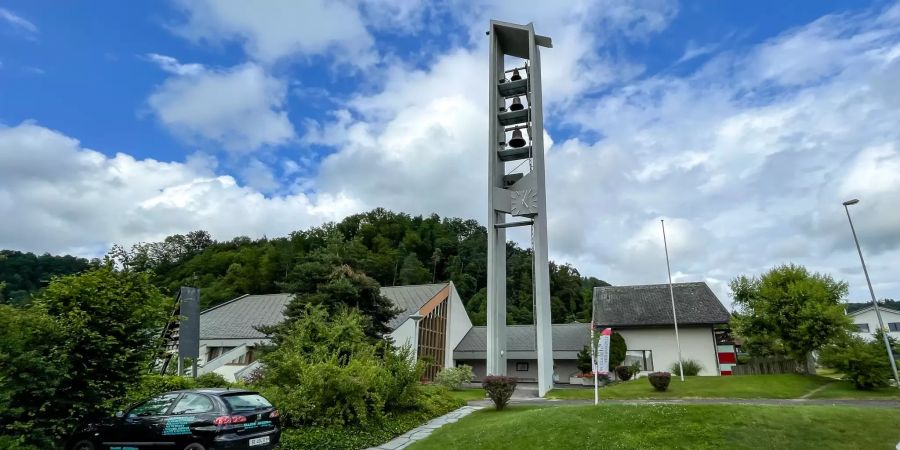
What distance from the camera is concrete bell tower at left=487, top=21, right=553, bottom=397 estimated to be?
70.5 feet

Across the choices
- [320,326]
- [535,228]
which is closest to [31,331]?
[320,326]

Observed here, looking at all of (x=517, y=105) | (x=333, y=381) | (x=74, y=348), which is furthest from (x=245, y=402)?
(x=517, y=105)

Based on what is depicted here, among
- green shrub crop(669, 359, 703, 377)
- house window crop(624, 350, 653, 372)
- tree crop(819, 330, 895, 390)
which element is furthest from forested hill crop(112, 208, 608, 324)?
tree crop(819, 330, 895, 390)

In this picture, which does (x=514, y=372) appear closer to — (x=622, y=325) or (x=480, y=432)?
(x=622, y=325)

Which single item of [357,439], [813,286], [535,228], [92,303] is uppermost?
[535,228]

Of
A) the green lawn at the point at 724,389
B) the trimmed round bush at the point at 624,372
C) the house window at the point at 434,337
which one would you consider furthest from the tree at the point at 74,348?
the trimmed round bush at the point at 624,372

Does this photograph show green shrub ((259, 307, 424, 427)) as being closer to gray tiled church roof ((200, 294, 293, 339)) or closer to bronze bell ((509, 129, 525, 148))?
bronze bell ((509, 129, 525, 148))

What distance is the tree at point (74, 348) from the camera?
7793 mm

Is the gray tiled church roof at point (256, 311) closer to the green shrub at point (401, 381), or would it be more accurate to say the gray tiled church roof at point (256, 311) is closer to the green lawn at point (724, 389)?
the green lawn at point (724, 389)

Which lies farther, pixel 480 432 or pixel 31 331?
pixel 480 432

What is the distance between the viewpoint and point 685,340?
30.0 metres

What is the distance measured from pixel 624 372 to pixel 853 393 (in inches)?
447

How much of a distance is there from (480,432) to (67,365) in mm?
8340

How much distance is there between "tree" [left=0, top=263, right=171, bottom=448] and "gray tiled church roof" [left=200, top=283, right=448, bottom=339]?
2278 cm
